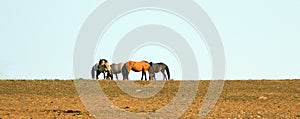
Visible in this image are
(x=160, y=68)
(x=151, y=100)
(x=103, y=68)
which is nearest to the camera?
(x=151, y=100)

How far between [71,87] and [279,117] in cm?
1537

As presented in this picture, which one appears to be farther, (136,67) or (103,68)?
Result: (136,67)

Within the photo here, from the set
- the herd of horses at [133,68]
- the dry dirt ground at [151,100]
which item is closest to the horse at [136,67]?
the herd of horses at [133,68]

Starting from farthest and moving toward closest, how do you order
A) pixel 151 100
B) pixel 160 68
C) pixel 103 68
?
1. pixel 160 68
2. pixel 103 68
3. pixel 151 100

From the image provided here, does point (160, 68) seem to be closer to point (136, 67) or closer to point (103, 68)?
point (136, 67)

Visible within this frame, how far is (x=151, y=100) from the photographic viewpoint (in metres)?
32.9

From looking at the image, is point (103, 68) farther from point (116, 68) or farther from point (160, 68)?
point (160, 68)

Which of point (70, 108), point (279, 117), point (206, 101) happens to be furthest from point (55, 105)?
point (279, 117)

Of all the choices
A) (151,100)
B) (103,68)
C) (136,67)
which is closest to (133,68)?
(136,67)

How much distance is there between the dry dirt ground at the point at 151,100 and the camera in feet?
85.8

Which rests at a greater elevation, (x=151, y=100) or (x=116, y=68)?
(x=116, y=68)

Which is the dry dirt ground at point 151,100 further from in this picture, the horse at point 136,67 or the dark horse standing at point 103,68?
the horse at point 136,67

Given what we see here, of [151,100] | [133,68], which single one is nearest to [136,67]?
[133,68]

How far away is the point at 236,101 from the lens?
32.1 metres
